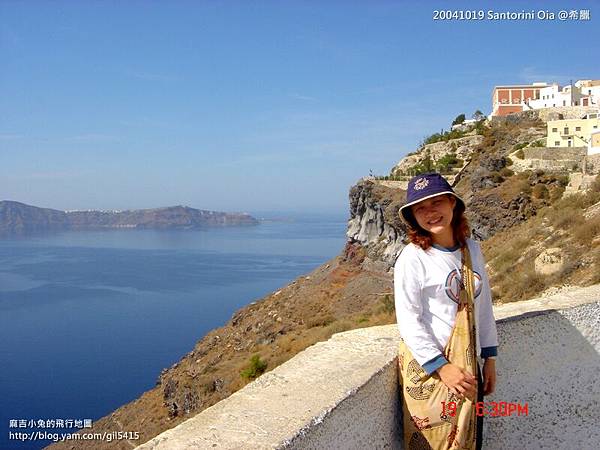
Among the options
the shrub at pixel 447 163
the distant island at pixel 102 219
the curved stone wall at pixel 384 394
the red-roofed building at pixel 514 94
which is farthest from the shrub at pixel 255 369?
the distant island at pixel 102 219

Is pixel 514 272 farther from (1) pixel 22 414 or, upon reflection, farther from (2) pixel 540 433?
(1) pixel 22 414

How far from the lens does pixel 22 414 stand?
90.5 feet

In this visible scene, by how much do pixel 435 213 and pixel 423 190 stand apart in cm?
9

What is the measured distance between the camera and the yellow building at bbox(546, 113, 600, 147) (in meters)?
21.7

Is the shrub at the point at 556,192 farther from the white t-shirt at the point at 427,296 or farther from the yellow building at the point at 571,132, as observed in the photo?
the white t-shirt at the point at 427,296

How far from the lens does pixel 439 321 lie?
171 centimetres

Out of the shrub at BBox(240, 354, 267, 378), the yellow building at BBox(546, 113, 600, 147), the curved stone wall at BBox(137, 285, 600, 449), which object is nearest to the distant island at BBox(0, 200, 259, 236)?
the yellow building at BBox(546, 113, 600, 147)

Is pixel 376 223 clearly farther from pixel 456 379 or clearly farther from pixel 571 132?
pixel 456 379

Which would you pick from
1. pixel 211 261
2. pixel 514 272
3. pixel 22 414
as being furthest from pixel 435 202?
pixel 211 261

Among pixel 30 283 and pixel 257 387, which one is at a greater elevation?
pixel 257 387

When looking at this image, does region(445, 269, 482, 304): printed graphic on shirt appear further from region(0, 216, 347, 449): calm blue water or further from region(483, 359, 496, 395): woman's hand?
region(0, 216, 347, 449): calm blue water

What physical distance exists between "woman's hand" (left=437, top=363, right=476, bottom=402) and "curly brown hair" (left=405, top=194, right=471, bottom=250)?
395 mm

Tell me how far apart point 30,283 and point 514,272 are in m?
68.3

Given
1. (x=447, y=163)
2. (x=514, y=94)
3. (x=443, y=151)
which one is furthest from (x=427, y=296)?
(x=514, y=94)
